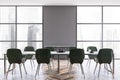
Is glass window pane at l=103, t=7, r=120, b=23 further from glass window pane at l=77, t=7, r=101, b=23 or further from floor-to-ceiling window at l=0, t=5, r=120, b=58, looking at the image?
glass window pane at l=77, t=7, r=101, b=23

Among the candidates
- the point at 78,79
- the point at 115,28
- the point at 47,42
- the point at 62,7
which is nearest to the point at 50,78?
the point at 78,79

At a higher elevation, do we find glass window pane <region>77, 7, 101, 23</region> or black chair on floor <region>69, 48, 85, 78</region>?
glass window pane <region>77, 7, 101, 23</region>

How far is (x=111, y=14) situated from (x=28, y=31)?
4023 mm

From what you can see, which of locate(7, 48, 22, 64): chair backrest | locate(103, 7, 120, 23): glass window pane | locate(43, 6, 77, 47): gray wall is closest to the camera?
locate(7, 48, 22, 64): chair backrest

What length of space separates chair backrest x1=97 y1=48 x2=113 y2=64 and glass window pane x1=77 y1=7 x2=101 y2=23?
4.05 m

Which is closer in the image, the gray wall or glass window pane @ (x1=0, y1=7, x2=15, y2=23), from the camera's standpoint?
the gray wall

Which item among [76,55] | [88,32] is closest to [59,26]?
[88,32]

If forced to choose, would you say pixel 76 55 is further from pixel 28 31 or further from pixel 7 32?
pixel 7 32

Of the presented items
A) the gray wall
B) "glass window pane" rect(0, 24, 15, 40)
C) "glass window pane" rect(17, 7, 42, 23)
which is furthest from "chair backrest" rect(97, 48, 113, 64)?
"glass window pane" rect(0, 24, 15, 40)

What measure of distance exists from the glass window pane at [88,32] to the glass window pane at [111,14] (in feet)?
1.73

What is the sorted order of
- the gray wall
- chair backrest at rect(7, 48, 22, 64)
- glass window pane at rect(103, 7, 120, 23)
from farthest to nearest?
glass window pane at rect(103, 7, 120, 23) → the gray wall → chair backrest at rect(7, 48, 22, 64)

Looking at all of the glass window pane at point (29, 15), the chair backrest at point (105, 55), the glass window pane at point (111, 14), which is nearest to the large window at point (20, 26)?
the glass window pane at point (29, 15)

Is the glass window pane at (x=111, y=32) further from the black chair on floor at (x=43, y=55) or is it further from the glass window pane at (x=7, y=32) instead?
the black chair on floor at (x=43, y=55)

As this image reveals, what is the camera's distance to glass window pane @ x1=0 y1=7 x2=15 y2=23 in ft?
29.7
